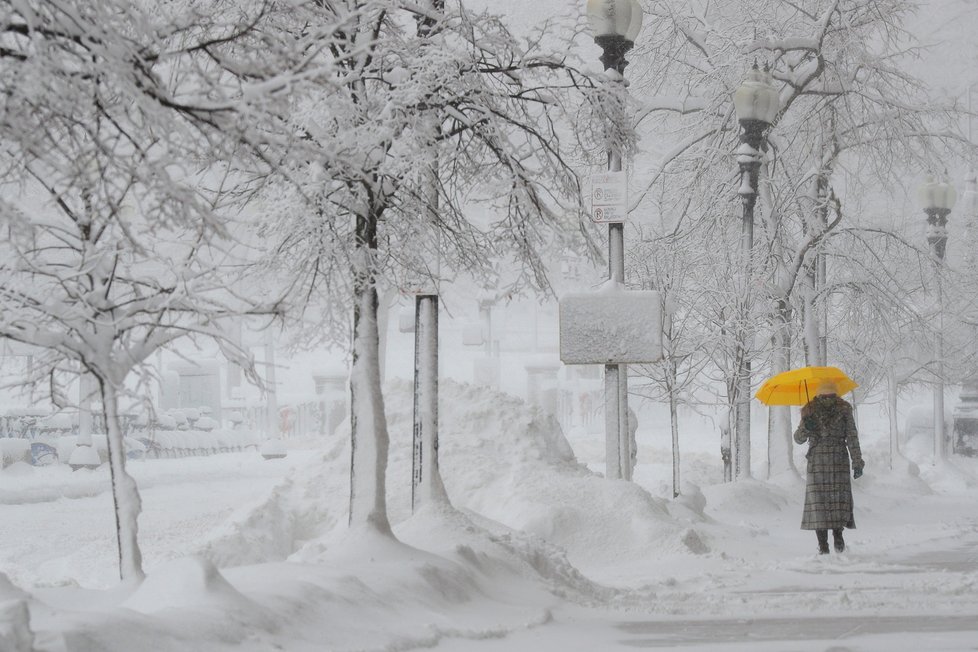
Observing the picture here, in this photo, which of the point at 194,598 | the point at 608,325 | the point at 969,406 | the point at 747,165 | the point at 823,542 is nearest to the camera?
the point at 194,598

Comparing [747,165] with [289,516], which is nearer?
[289,516]

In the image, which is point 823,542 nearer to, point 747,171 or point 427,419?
point 427,419

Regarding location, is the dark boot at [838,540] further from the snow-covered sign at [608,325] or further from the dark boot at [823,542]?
the snow-covered sign at [608,325]

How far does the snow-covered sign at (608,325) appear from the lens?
13.5m

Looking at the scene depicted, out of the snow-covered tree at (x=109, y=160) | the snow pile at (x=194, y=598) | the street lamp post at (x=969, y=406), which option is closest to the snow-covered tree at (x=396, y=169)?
the snow-covered tree at (x=109, y=160)

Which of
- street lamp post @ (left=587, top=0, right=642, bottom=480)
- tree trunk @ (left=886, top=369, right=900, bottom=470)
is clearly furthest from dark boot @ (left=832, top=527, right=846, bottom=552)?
tree trunk @ (left=886, top=369, right=900, bottom=470)

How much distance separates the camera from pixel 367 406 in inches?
388

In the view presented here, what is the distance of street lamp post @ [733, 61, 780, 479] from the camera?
18531mm

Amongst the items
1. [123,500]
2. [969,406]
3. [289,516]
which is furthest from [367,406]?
[969,406]

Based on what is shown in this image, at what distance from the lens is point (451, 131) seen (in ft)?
32.4

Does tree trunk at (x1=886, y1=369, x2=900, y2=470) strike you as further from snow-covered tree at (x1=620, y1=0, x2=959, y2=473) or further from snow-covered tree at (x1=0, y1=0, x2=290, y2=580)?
snow-covered tree at (x1=0, y1=0, x2=290, y2=580)

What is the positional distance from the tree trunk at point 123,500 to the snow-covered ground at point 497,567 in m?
0.26

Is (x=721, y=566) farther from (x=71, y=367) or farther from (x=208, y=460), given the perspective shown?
(x=208, y=460)

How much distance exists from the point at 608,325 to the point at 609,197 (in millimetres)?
1343
